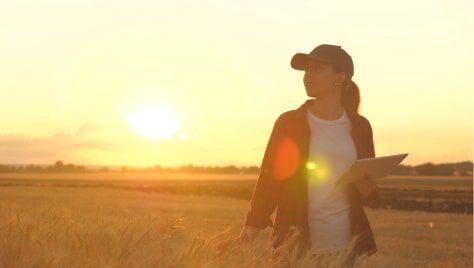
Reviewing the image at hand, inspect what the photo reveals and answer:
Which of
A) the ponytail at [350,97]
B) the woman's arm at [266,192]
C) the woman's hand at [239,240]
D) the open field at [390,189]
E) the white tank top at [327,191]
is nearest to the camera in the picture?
the woman's hand at [239,240]

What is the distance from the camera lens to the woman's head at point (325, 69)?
4441 mm

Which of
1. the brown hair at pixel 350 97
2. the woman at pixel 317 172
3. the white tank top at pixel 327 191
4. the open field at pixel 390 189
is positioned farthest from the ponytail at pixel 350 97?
the open field at pixel 390 189

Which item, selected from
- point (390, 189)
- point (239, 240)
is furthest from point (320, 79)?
point (390, 189)

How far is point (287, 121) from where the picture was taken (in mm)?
4477

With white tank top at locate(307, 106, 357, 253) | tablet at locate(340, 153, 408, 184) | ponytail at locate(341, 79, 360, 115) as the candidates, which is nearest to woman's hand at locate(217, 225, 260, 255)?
white tank top at locate(307, 106, 357, 253)

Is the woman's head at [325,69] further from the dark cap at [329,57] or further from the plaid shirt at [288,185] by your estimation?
the plaid shirt at [288,185]

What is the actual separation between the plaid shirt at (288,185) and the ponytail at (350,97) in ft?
0.63

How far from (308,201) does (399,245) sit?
492 inches

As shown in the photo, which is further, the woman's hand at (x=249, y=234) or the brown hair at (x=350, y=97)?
the brown hair at (x=350, y=97)

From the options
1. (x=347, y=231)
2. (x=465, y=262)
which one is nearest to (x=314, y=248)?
(x=347, y=231)

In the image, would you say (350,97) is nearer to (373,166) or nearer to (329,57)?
(329,57)

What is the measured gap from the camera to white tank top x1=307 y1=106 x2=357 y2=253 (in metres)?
4.39

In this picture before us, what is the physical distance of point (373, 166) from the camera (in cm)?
414

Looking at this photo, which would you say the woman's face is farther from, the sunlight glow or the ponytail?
the sunlight glow
